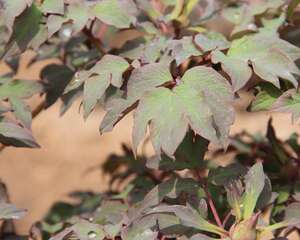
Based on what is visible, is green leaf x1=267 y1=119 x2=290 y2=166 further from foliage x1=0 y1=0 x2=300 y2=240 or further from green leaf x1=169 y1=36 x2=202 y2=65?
green leaf x1=169 y1=36 x2=202 y2=65

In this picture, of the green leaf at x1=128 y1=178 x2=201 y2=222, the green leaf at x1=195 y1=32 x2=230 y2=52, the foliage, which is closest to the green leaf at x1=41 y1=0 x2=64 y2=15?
the foliage

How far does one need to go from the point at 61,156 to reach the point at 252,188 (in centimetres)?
292

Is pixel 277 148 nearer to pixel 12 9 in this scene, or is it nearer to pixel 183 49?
pixel 183 49

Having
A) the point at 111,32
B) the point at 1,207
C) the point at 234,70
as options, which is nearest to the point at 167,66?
the point at 234,70

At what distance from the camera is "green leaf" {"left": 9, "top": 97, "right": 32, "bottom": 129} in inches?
51.0

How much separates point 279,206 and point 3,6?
607mm

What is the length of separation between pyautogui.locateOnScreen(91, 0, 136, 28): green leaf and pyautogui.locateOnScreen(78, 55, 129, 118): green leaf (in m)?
0.10

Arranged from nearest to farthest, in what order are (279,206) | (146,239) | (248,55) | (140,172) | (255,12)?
(146,239), (248,55), (279,206), (255,12), (140,172)

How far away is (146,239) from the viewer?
1.10 meters

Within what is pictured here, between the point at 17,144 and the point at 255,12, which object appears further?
the point at 255,12

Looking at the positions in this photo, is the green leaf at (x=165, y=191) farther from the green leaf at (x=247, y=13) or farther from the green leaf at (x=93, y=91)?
the green leaf at (x=247, y=13)

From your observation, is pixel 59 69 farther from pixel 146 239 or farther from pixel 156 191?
pixel 146 239

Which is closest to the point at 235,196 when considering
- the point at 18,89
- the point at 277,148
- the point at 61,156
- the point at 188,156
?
the point at 188,156

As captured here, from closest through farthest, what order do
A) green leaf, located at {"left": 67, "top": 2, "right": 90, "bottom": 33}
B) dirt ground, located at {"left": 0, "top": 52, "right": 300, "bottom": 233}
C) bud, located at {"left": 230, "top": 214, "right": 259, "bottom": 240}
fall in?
bud, located at {"left": 230, "top": 214, "right": 259, "bottom": 240}
green leaf, located at {"left": 67, "top": 2, "right": 90, "bottom": 33}
dirt ground, located at {"left": 0, "top": 52, "right": 300, "bottom": 233}
